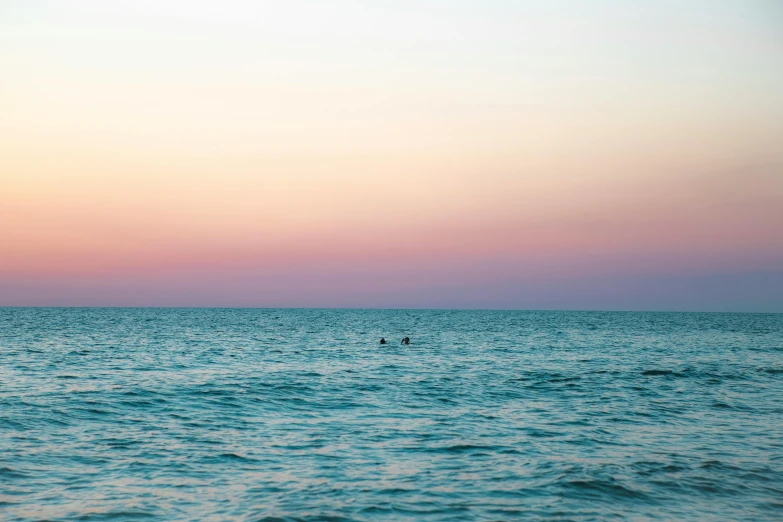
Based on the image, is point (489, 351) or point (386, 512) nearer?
point (386, 512)

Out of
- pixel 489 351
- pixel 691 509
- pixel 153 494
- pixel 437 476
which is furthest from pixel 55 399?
pixel 489 351

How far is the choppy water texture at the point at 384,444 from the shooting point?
14.4 metres

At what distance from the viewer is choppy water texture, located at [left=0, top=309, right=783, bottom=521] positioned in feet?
47.3

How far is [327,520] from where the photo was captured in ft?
43.5

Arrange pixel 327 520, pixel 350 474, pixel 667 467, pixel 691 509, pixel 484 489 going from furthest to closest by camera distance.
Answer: pixel 667 467
pixel 350 474
pixel 484 489
pixel 691 509
pixel 327 520

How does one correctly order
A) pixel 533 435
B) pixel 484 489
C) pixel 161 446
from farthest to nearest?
pixel 533 435 < pixel 161 446 < pixel 484 489

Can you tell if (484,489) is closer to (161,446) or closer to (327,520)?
(327,520)

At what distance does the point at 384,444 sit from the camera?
66.2 ft

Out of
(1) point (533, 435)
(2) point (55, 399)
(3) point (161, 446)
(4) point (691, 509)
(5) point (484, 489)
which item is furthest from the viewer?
(2) point (55, 399)

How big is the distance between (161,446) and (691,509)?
589 inches

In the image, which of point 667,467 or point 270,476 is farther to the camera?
point 667,467

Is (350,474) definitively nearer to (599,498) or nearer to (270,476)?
(270,476)

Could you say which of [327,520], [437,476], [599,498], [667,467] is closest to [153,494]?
[327,520]

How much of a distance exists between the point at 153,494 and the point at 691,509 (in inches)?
494
